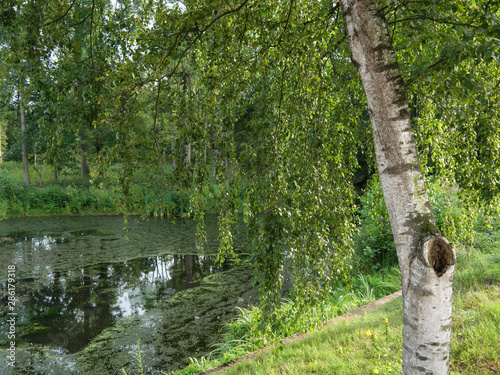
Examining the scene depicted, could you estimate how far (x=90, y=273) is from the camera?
9.12 metres

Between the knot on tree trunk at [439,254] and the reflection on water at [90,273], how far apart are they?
9.27 feet

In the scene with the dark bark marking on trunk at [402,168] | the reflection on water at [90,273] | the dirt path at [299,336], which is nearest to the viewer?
the dark bark marking on trunk at [402,168]

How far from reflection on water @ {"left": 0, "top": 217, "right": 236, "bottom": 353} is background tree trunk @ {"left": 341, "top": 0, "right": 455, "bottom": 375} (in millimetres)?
2696

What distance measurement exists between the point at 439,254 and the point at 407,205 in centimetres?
30

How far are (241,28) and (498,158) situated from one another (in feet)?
8.15

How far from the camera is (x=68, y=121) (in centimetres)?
294

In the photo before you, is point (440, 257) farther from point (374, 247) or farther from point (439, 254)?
point (374, 247)

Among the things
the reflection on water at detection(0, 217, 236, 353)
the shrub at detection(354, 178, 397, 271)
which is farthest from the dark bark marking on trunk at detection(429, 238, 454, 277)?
the shrub at detection(354, 178, 397, 271)

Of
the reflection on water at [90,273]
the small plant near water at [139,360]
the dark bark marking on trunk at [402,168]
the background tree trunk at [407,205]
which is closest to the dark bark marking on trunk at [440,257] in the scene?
the background tree trunk at [407,205]

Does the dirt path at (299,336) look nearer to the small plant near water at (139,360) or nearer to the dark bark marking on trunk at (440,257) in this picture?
the small plant near water at (139,360)

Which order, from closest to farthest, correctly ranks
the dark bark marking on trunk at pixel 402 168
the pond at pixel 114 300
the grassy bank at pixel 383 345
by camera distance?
the dark bark marking on trunk at pixel 402 168 → the grassy bank at pixel 383 345 → the pond at pixel 114 300

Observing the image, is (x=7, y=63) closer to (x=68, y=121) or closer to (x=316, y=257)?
(x=68, y=121)

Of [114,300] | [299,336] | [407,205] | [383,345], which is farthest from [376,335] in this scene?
[114,300]

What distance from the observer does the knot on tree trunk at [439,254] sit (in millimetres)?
1803
